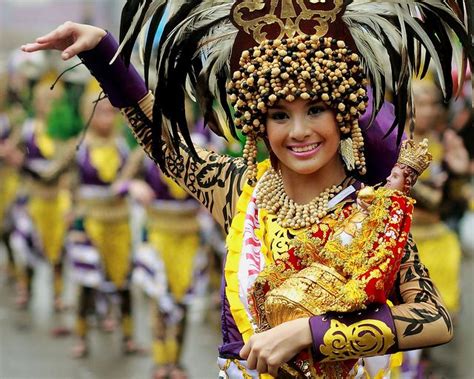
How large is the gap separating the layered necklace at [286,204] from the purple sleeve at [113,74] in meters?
0.54

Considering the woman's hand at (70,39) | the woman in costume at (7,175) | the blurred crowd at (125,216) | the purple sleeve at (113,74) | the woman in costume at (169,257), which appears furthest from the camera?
the woman in costume at (7,175)

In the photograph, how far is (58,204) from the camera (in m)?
10.9

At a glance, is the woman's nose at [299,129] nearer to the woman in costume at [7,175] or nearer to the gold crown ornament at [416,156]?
the gold crown ornament at [416,156]

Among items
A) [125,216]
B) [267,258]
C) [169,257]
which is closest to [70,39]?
[267,258]

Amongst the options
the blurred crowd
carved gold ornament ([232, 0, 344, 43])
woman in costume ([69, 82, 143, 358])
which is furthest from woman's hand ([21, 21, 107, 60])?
woman in costume ([69, 82, 143, 358])

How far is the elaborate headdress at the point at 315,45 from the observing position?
10.6ft

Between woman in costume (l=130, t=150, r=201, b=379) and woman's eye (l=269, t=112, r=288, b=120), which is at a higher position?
woman's eye (l=269, t=112, r=288, b=120)

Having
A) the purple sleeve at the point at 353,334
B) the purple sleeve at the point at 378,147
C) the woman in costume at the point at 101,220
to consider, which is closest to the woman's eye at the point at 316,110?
the purple sleeve at the point at 378,147

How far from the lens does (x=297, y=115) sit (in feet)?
10.7

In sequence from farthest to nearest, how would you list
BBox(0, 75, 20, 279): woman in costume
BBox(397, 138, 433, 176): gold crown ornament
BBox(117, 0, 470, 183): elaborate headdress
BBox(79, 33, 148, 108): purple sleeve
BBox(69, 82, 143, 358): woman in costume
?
BBox(0, 75, 20, 279): woman in costume < BBox(69, 82, 143, 358): woman in costume < BBox(79, 33, 148, 108): purple sleeve < BBox(397, 138, 433, 176): gold crown ornament < BBox(117, 0, 470, 183): elaborate headdress

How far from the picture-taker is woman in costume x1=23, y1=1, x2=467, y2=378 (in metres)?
3.09

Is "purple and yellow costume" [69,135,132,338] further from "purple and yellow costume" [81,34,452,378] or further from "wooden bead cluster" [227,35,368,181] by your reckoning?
"wooden bead cluster" [227,35,368,181]

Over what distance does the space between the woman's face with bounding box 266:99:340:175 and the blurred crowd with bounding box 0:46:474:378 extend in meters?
3.13

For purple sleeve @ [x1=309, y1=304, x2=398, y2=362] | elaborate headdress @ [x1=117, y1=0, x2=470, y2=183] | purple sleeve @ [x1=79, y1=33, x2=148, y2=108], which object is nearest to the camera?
purple sleeve @ [x1=309, y1=304, x2=398, y2=362]
